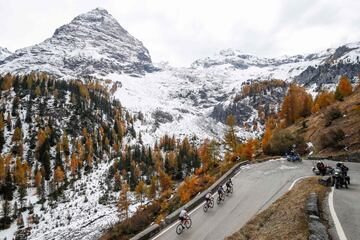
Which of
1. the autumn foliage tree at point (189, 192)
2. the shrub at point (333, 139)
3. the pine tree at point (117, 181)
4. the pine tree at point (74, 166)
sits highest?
→ the shrub at point (333, 139)

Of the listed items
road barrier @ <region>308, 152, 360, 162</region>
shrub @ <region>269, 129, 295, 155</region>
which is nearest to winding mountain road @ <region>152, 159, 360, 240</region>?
road barrier @ <region>308, 152, 360, 162</region>

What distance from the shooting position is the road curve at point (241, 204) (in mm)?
18703

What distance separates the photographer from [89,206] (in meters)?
116

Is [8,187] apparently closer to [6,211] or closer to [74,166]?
[6,211]

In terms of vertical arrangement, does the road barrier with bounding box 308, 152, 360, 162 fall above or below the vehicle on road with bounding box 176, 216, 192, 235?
above

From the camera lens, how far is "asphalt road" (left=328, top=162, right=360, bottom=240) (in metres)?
12.0

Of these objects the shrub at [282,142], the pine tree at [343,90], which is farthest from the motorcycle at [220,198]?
the pine tree at [343,90]

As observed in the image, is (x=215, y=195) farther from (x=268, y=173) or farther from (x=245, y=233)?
(x=245, y=233)

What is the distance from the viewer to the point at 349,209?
15.1 metres

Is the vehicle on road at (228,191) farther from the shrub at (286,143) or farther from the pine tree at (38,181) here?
the pine tree at (38,181)

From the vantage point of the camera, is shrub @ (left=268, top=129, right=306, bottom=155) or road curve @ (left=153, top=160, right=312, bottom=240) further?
shrub @ (left=268, top=129, right=306, bottom=155)

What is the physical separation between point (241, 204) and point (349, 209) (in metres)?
9.46

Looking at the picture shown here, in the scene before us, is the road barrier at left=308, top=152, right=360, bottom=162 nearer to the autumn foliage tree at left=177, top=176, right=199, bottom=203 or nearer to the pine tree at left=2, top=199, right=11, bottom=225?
the autumn foliage tree at left=177, top=176, right=199, bottom=203

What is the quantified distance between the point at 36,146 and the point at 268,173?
151855 millimetres
